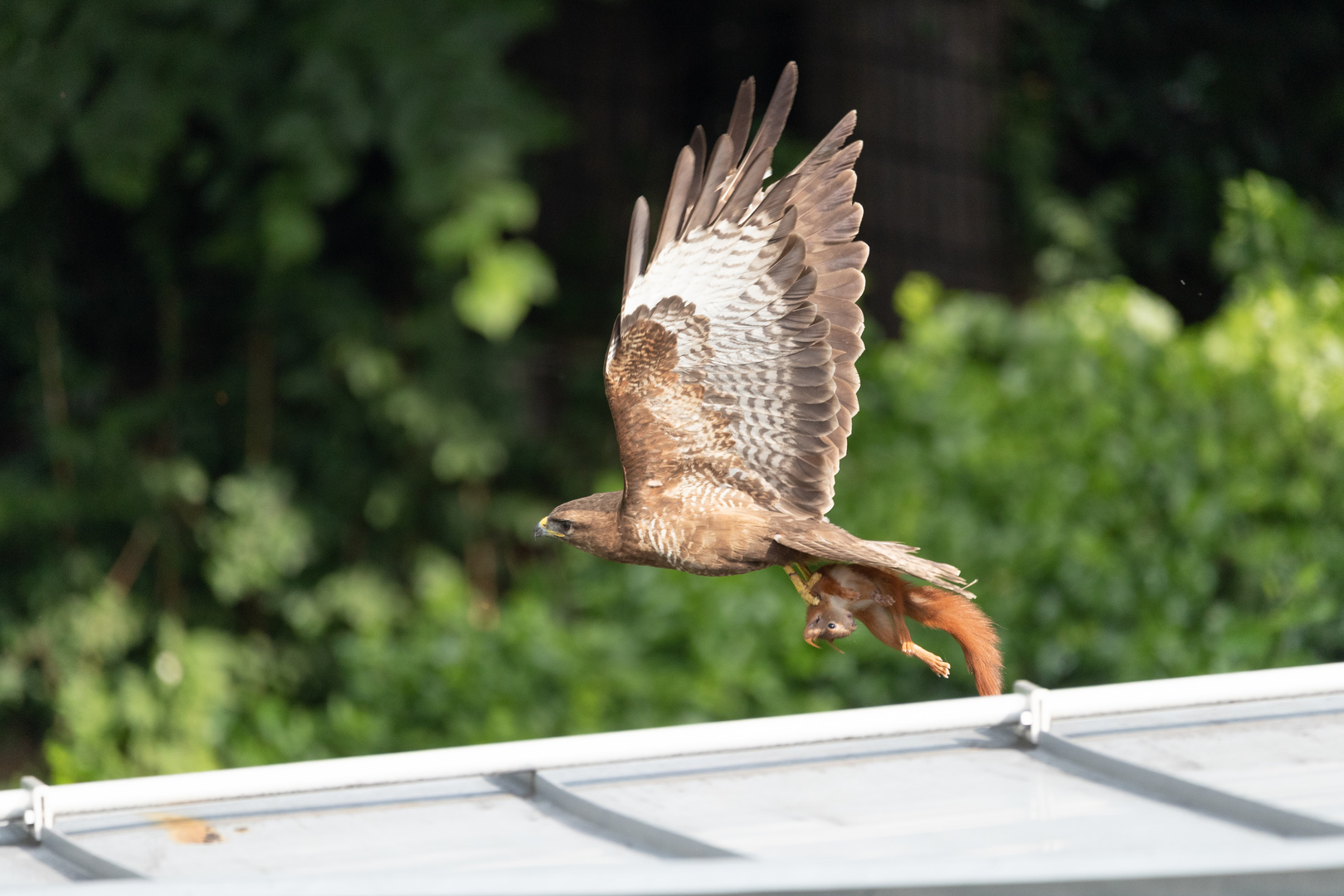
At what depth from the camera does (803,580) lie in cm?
185

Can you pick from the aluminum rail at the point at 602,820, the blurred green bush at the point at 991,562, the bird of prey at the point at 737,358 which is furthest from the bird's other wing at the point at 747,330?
the blurred green bush at the point at 991,562

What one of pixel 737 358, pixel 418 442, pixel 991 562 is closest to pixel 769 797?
pixel 737 358

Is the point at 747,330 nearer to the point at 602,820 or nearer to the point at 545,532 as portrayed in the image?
the point at 545,532

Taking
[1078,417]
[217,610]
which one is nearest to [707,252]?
[1078,417]

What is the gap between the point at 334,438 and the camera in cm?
584

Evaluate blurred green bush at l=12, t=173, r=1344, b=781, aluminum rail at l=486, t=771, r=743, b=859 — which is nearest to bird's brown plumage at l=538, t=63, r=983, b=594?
aluminum rail at l=486, t=771, r=743, b=859

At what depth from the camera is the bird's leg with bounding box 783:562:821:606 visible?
179 centimetres

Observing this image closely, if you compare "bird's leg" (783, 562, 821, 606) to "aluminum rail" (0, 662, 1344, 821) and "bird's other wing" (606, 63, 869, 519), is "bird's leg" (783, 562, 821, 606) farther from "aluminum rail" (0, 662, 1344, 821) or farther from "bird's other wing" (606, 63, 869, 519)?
"aluminum rail" (0, 662, 1344, 821)

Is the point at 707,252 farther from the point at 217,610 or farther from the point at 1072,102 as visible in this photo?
the point at 1072,102

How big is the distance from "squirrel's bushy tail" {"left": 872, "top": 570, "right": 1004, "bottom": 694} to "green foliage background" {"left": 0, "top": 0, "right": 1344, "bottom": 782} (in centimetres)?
221

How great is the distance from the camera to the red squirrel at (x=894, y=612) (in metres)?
1.75

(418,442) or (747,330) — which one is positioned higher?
(418,442)

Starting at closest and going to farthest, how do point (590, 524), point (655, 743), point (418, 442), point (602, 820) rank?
point (590, 524)
point (602, 820)
point (655, 743)
point (418, 442)

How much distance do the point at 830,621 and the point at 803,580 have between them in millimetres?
104
